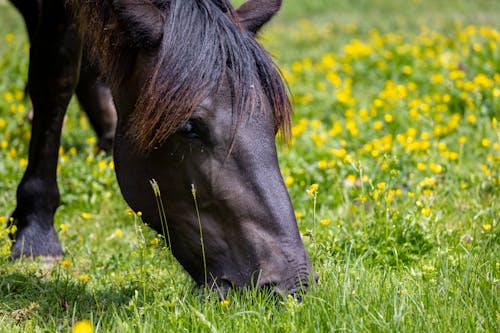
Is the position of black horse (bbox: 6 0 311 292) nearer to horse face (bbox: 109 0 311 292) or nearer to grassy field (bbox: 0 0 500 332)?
horse face (bbox: 109 0 311 292)

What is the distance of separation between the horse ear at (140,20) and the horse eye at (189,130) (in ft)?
1.24

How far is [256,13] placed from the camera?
10.9ft

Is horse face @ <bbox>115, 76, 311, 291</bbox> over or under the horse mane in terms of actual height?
under

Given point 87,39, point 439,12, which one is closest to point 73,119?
point 87,39

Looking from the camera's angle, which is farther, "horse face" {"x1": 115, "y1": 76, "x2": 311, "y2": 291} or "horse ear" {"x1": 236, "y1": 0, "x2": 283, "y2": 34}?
"horse ear" {"x1": 236, "y1": 0, "x2": 283, "y2": 34}

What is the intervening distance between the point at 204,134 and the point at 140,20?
1.73 feet

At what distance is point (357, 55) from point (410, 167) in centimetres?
380

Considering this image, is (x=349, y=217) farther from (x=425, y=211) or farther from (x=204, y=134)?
(x=204, y=134)

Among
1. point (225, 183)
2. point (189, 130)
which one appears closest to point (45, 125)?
point (189, 130)

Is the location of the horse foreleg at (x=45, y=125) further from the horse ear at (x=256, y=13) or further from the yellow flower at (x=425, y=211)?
the yellow flower at (x=425, y=211)

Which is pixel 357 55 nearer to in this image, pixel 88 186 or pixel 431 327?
pixel 88 186

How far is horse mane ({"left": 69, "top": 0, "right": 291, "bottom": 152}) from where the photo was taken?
8.87 feet

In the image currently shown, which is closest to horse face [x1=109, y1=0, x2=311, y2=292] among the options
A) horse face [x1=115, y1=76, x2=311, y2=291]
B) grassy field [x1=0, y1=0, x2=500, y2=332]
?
horse face [x1=115, y1=76, x2=311, y2=291]

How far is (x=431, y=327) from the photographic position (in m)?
2.42
